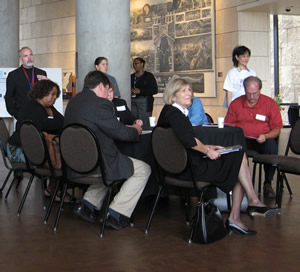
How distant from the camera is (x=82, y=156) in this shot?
428 centimetres

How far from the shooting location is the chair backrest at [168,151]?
13.4 ft

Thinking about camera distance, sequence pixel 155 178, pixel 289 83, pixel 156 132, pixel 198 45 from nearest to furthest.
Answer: pixel 156 132 → pixel 155 178 → pixel 198 45 → pixel 289 83

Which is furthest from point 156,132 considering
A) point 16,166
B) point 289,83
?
point 289,83

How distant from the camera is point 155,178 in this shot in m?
5.04

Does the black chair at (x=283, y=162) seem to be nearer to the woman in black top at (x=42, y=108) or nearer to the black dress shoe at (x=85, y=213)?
the black dress shoe at (x=85, y=213)

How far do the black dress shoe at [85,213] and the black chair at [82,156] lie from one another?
0.28 meters

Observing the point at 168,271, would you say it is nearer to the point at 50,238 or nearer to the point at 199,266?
the point at 199,266

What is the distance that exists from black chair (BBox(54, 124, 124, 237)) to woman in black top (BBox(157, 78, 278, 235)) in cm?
56

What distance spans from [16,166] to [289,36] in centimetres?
1203

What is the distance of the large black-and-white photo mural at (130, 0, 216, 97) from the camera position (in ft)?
40.7

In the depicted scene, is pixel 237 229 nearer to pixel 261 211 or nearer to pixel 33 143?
pixel 261 211

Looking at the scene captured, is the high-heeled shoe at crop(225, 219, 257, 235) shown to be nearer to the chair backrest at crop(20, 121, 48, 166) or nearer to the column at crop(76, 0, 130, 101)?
the chair backrest at crop(20, 121, 48, 166)

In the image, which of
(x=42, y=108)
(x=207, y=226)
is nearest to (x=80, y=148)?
(x=207, y=226)

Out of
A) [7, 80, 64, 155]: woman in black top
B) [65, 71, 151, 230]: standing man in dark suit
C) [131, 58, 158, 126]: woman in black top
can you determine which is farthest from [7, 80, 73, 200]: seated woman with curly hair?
[131, 58, 158, 126]: woman in black top
